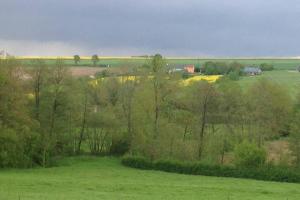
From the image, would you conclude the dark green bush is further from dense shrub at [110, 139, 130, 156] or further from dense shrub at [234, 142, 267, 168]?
dense shrub at [234, 142, 267, 168]

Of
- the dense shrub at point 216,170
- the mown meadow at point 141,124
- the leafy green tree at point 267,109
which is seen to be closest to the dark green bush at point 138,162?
the dense shrub at point 216,170

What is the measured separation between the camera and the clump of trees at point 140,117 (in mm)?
56594

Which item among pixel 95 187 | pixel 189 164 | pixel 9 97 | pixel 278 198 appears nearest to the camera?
pixel 278 198

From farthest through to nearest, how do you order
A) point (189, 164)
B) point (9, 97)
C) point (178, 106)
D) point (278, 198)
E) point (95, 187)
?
1. point (178, 106)
2. point (189, 164)
3. point (9, 97)
4. point (95, 187)
5. point (278, 198)

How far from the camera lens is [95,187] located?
119 feet

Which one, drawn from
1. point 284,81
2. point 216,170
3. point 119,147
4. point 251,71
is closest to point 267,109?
point 216,170

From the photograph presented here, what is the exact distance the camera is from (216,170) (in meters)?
55.8

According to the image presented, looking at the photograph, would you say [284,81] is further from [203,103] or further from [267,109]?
[203,103]

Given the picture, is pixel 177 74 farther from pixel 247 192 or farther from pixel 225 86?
pixel 247 192

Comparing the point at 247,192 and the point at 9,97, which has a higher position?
the point at 9,97

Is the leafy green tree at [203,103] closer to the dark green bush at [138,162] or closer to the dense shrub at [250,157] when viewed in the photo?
the dark green bush at [138,162]

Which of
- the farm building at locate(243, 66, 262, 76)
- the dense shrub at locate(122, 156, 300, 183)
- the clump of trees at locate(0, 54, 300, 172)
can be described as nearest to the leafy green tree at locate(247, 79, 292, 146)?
the clump of trees at locate(0, 54, 300, 172)

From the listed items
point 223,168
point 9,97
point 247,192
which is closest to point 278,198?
point 247,192

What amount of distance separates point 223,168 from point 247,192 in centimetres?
1818
